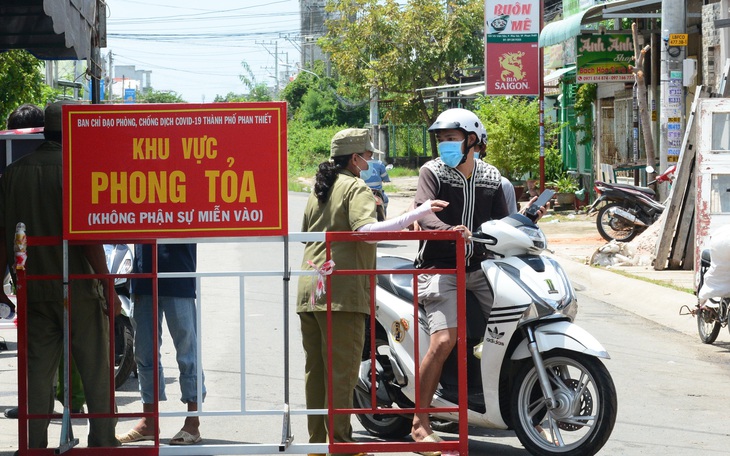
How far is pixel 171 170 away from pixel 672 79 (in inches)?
472

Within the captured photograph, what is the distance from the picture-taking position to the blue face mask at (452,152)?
236 inches

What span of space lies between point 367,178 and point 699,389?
9.74m

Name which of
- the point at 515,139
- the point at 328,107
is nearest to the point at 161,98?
the point at 328,107

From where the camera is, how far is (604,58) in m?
23.1

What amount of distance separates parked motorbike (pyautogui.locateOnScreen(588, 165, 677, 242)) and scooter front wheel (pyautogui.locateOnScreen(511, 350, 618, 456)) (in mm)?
12633

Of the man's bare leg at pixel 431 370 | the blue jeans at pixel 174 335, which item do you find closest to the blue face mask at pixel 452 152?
the man's bare leg at pixel 431 370

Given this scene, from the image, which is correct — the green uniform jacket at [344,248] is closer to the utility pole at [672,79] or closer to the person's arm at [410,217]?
the person's arm at [410,217]

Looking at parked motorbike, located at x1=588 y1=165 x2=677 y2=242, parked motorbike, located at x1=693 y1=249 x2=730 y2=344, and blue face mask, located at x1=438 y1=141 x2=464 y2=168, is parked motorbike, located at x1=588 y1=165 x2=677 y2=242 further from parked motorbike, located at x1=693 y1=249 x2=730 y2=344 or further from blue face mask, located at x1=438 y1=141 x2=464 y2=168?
blue face mask, located at x1=438 y1=141 x2=464 y2=168

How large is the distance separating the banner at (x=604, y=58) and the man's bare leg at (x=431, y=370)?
59.8ft

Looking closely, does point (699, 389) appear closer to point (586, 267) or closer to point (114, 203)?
point (114, 203)

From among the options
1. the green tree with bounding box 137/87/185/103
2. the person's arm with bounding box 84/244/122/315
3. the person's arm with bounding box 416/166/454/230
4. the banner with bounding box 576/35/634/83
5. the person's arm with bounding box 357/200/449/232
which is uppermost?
the green tree with bounding box 137/87/185/103

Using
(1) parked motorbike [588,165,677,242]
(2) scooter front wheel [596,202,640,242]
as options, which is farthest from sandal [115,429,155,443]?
(2) scooter front wheel [596,202,640,242]

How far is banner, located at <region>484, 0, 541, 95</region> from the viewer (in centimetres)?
2416

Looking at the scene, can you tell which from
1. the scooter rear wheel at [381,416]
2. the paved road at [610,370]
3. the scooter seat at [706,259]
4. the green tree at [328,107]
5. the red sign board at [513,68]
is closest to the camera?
the scooter rear wheel at [381,416]
